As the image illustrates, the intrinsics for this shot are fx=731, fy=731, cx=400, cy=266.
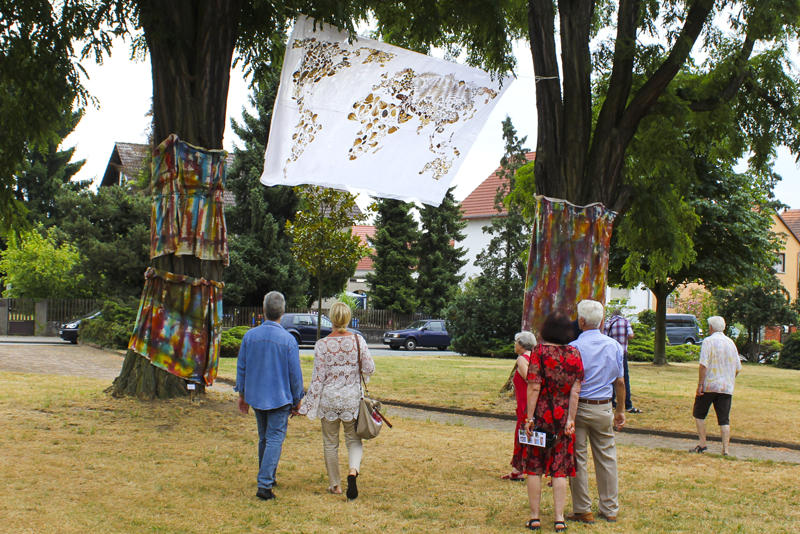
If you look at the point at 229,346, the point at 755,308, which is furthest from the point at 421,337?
the point at 229,346

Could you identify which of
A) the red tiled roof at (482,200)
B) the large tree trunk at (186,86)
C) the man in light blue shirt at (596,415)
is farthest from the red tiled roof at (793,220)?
the man in light blue shirt at (596,415)

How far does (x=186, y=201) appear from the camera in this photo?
367 inches

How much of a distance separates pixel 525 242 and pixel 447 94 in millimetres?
27322

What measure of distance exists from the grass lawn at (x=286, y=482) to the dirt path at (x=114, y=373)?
77cm

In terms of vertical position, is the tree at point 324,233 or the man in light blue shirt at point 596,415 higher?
the tree at point 324,233

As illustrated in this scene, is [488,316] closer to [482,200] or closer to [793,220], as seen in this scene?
[482,200]

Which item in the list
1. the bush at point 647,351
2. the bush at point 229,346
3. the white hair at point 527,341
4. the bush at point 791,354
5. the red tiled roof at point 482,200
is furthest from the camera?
the red tiled roof at point 482,200

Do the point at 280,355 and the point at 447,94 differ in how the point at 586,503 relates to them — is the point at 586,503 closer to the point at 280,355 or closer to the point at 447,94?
the point at 280,355

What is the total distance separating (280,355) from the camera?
6199mm

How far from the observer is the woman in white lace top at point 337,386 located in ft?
20.2

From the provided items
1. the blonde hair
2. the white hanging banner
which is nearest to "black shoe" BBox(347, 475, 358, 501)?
the blonde hair

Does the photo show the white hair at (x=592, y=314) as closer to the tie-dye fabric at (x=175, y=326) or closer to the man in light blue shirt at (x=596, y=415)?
the man in light blue shirt at (x=596, y=415)

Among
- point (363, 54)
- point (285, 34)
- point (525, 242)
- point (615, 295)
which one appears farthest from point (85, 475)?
point (615, 295)

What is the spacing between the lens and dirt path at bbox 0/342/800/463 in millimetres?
9320
